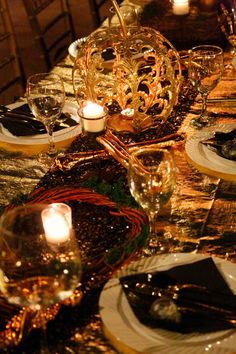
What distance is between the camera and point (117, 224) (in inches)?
45.1

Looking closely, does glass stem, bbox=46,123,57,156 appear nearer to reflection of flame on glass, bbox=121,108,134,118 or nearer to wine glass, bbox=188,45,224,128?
reflection of flame on glass, bbox=121,108,134,118

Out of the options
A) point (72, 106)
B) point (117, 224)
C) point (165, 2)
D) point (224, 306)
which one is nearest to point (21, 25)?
point (165, 2)

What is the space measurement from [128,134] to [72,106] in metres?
0.22

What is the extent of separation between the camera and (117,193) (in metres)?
1.22

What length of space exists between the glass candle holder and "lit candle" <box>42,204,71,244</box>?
0.51m

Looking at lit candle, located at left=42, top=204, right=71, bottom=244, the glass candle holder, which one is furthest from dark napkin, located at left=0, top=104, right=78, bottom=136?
lit candle, located at left=42, top=204, right=71, bottom=244

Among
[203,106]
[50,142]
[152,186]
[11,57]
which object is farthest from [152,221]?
[11,57]

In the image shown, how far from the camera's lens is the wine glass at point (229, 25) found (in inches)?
76.1

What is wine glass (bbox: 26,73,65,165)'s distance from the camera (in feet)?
4.70

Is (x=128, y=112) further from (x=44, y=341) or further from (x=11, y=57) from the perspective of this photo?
(x=11, y=57)

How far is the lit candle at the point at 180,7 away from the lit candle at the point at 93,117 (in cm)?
84

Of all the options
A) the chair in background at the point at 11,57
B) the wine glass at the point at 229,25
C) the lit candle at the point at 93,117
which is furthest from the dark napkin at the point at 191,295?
the chair in background at the point at 11,57

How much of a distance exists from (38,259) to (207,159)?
554 mm

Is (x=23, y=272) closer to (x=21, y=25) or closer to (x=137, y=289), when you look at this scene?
(x=137, y=289)
